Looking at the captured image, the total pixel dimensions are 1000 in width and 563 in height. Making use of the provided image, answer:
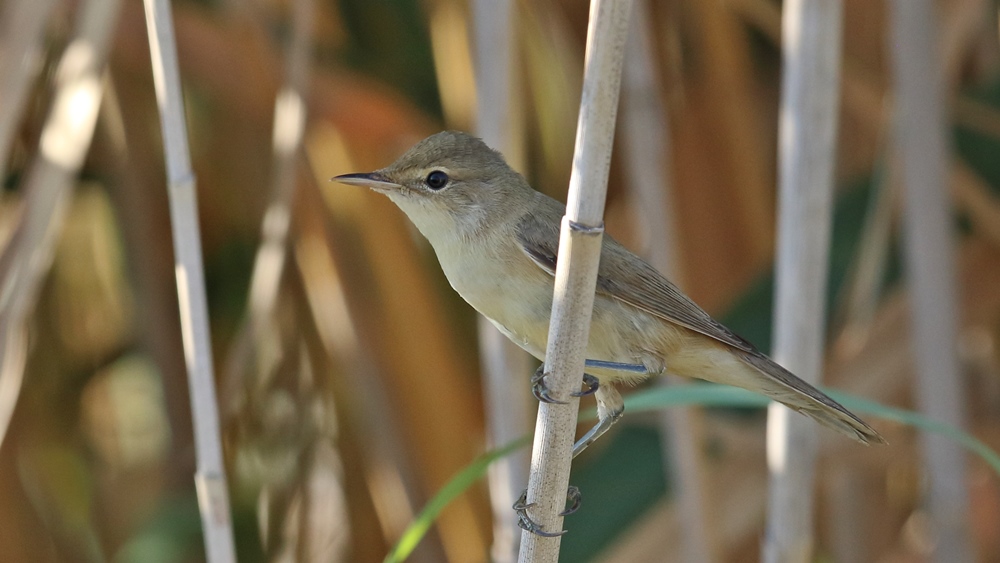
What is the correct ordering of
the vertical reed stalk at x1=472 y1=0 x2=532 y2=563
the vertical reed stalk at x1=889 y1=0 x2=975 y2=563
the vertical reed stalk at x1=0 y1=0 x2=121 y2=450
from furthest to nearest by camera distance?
the vertical reed stalk at x1=889 y1=0 x2=975 y2=563
the vertical reed stalk at x1=472 y1=0 x2=532 y2=563
the vertical reed stalk at x1=0 y1=0 x2=121 y2=450

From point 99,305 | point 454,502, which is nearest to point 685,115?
point 454,502

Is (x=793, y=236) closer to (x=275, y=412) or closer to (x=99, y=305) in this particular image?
(x=275, y=412)

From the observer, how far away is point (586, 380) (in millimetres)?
1818

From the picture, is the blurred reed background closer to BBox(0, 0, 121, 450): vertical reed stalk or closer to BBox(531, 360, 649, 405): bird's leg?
BBox(0, 0, 121, 450): vertical reed stalk

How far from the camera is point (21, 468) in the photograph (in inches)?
112

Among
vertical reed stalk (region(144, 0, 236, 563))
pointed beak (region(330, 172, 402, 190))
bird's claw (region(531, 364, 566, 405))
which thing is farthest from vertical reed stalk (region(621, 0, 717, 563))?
vertical reed stalk (region(144, 0, 236, 563))

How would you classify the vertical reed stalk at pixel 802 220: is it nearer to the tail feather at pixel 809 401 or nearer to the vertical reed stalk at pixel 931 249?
the tail feather at pixel 809 401

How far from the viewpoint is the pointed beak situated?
71.2 inches

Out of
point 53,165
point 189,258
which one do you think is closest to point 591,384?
point 189,258

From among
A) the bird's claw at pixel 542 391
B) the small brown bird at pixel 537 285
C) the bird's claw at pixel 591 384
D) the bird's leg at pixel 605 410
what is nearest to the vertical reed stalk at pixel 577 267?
the bird's claw at pixel 542 391

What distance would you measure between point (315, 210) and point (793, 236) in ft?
4.51

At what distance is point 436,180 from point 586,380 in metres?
0.50

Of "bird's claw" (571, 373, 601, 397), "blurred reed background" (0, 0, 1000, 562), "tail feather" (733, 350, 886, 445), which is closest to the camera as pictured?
"bird's claw" (571, 373, 601, 397)

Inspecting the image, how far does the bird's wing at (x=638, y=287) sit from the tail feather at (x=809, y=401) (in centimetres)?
5
